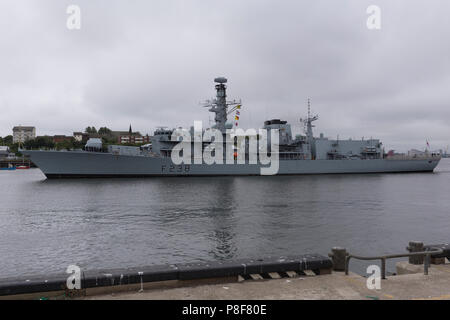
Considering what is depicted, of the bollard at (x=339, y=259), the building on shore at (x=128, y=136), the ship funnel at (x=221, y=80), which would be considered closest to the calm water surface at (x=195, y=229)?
the bollard at (x=339, y=259)

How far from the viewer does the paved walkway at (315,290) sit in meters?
5.76

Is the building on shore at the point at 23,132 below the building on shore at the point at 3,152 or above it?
above

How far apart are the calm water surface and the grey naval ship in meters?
22.7

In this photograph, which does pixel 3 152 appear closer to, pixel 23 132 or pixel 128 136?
pixel 128 136

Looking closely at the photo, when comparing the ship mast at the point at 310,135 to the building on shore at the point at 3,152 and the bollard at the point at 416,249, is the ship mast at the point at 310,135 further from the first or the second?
the building on shore at the point at 3,152

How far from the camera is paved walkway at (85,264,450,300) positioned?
5.76m

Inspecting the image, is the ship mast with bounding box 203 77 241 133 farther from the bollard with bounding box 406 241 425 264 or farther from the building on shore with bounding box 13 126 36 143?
the building on shore with bounding box 13 126 36 143

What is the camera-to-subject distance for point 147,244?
46.4ft

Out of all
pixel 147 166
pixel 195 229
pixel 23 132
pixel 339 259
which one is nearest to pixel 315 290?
pixel 339 259

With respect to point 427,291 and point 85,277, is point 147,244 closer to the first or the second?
point 85,277
